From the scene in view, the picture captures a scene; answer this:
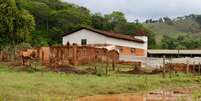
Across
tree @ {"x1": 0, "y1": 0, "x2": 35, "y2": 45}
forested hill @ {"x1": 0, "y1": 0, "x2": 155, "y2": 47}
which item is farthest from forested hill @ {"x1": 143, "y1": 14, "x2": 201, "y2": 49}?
tree @ {"x1": 0, "y1": 0, "x2": 35, "y2": 45}

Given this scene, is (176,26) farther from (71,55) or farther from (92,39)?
(71,55)

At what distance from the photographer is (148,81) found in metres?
35.2

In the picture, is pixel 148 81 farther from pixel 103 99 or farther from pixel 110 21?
pixel 110 21

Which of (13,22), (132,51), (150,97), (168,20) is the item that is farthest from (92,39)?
(168,20)

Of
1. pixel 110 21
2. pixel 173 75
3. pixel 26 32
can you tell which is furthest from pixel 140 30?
pixel 173 75

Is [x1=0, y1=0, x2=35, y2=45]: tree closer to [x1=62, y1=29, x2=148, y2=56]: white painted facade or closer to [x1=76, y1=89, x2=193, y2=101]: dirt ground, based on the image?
[x1=62, y1=29, x2=148, y2=56]: white painted facade

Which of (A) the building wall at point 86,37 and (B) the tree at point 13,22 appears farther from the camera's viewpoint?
(A) the building wall at point 86,37

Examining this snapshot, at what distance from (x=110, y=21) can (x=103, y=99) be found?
7614 cm

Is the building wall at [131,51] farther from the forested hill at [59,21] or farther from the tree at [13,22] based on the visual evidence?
the tree at [13,22]

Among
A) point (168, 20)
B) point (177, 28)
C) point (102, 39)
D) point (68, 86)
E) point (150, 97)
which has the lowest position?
Answer: point (150, 97)

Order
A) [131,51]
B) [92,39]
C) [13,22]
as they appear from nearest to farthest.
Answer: [13,22] → [92,39] → [131,51]

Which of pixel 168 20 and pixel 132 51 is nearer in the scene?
pixel 132 51

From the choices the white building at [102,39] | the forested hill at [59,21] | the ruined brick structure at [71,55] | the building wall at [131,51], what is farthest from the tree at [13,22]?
the forested hill at [59,21]

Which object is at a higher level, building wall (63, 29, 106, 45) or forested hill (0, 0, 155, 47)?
forested hill (0, 0, 155, 47)
